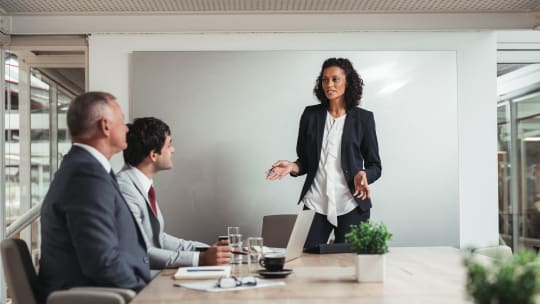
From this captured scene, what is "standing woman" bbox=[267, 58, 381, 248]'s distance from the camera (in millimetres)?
5094

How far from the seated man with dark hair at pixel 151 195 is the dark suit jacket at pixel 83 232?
0.32 metres

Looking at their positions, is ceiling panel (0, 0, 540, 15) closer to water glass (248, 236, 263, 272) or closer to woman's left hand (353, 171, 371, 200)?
woman's left hand (353, 171, 371, 200)

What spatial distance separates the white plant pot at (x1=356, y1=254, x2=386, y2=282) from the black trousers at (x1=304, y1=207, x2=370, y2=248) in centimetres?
220

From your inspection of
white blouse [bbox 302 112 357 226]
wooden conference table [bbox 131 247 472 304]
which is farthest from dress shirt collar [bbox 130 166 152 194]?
white blouse [bbox 302 112 357 226]

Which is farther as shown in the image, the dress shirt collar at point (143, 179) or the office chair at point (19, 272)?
the dress shirt collar at point (143, 179)

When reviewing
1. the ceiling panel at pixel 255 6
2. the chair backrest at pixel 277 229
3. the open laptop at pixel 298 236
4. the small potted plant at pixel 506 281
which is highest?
the ceiling panel at pixel 255 6

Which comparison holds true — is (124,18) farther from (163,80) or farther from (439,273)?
(439,273)

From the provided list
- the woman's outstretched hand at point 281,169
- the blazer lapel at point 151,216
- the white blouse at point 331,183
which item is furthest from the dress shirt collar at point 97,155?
the woman's outstretched hand at point 281,169

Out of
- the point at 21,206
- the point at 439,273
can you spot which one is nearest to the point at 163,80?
the point at 21,206

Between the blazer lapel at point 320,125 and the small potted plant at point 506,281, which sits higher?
the blazer lapel at point 320,125

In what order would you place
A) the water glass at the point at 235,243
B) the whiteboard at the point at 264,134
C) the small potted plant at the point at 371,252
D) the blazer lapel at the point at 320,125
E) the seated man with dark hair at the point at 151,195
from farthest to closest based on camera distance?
the whiteboard at the point at 264,134, the blazer lapel at the point at 320,125, the water glass at the point at 235,243, the seated man with dark hair at the point at 151,195, the small potted plant at the point at 371,252

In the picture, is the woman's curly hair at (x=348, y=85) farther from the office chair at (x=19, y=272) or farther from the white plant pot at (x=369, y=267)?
the office chair at (x=19, y=272)

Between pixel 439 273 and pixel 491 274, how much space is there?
1.67 meters

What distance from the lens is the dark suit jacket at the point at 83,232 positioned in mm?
2811
